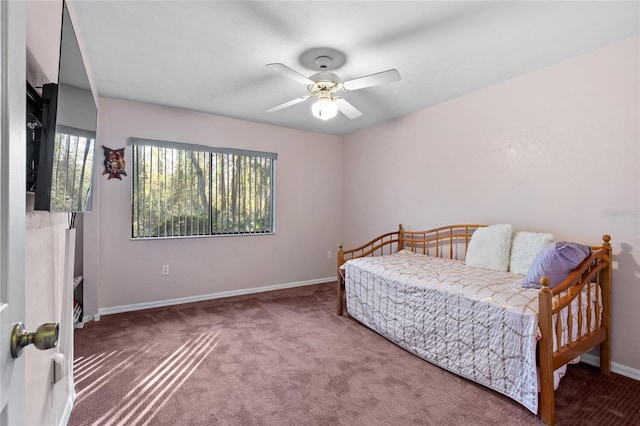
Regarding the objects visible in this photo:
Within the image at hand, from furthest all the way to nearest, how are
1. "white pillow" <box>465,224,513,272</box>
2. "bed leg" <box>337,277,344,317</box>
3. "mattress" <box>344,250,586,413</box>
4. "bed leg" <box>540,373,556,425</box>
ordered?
"bed leg" <box>337,277,344,317</box> < "white pillow" <box>465,224,513,272</box> < "mattress" <box>344,250,586,413</box> < "bed leg" <box>540,373,556,425</box>

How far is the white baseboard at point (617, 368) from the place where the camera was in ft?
7.14

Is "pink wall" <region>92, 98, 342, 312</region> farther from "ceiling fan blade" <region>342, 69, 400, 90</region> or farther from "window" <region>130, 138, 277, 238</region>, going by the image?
"ceiling fan blade" <region>342, 69, 400, 90</region>

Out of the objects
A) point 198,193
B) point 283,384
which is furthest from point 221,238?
point 283,384

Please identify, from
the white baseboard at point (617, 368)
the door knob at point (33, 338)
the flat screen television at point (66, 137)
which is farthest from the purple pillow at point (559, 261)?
the flat screen television at point (66, 137)

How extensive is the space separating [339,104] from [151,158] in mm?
2381

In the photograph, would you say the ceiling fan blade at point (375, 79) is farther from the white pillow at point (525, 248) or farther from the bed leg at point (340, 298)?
the bed leg at point (340, 298)

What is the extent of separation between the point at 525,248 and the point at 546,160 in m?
0.78

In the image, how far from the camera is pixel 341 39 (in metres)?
2.18

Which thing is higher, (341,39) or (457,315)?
(341,39)

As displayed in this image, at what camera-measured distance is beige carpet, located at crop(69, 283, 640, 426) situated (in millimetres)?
1779

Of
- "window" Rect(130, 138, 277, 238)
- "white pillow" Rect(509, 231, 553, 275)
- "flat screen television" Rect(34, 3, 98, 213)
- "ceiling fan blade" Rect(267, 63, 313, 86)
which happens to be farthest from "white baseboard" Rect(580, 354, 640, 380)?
"window" Rect(130, 138, 277, 238)

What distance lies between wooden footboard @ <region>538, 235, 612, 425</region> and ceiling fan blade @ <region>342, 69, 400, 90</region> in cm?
151

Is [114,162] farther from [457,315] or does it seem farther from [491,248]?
[491,248]

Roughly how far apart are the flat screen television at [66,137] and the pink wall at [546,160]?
321 centimetres
